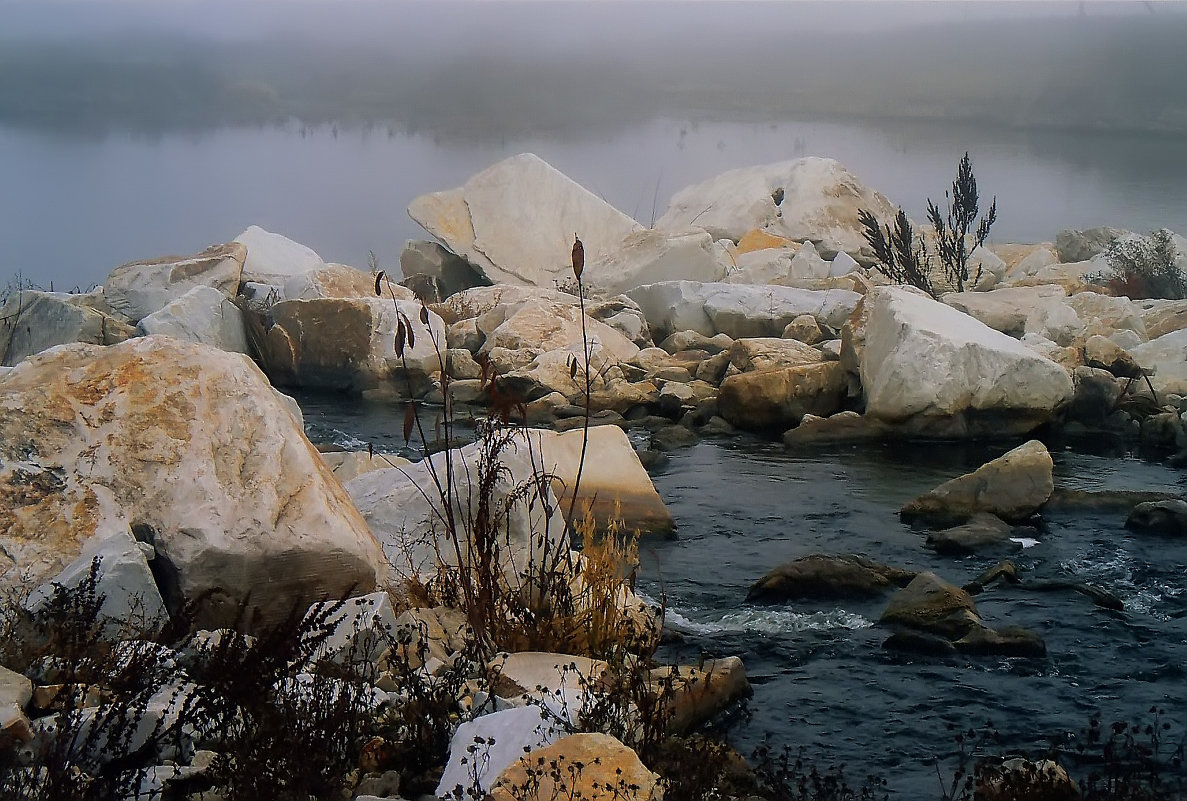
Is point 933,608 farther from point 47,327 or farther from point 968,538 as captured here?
point 47,327

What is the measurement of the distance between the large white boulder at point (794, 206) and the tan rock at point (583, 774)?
76.8 feet

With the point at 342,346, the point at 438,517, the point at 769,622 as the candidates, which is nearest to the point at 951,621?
the point at 769,622

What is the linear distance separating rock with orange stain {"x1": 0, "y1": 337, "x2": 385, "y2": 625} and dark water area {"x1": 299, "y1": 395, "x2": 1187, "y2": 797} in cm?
169

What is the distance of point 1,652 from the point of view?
4.10 meters

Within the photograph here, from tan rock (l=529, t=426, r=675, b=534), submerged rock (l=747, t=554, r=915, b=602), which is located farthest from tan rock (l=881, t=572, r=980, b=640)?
tan rock (l=529, t=426, r=675, b=534)

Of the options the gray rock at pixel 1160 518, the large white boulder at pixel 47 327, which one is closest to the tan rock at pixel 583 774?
the gray rock at pixel 1160 518

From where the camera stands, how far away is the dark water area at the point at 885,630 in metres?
5.12

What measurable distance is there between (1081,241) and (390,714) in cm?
2758

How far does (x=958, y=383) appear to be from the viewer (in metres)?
11.5

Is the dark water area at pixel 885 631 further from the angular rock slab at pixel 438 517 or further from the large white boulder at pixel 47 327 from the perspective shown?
the large white boulder at pixel 47 327

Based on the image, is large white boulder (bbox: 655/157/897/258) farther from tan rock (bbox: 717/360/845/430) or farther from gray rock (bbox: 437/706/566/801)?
gray rock (bbox: 437/706/566/801)

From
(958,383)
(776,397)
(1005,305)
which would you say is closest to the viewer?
(958,383)

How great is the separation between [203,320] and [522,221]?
841cm


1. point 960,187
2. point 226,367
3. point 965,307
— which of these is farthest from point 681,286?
point 226,367
